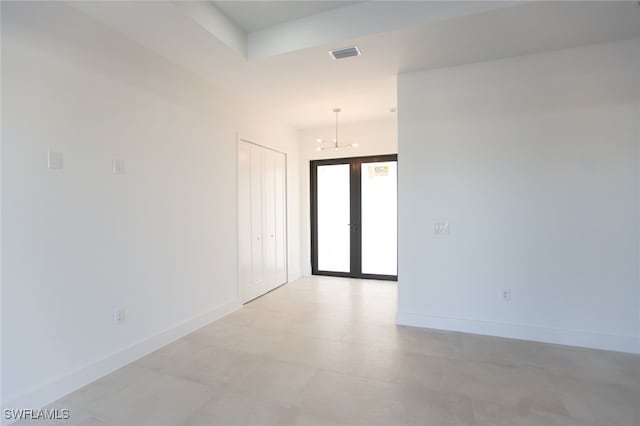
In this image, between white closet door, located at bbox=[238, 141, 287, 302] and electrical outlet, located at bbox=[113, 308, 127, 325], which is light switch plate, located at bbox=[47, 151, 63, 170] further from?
white closet door, located at bbox=[238, 141, 287, 302]

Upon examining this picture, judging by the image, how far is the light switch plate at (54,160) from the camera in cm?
213

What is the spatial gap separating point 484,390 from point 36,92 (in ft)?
12.1

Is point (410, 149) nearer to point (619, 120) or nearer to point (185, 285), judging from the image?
point (619, 120)

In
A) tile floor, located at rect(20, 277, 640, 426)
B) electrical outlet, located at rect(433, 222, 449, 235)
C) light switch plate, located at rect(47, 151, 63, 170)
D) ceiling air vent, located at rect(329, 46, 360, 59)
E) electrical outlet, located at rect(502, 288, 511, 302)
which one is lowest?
tile floor, located at rect(20, 277, 640, 426)

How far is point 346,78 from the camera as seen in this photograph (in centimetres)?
348

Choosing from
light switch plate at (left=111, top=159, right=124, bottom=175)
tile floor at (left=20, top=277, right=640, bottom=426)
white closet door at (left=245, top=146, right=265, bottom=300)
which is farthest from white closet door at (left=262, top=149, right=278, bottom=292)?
light switch plate at (left=111, top=159, right=124, bottom=175)

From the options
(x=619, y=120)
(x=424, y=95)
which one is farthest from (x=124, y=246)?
(x=619, y=120)

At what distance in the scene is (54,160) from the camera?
216 centimetres

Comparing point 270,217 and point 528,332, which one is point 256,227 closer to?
point 270,217

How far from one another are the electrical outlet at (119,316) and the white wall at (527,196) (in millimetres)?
2722

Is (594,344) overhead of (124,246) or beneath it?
beneath

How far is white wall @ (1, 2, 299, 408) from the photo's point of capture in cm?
199

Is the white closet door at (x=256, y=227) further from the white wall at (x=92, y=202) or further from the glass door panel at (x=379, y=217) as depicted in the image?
the glass door panel at (x=379, y=217)

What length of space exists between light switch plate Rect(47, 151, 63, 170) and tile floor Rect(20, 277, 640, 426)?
5.32ft
